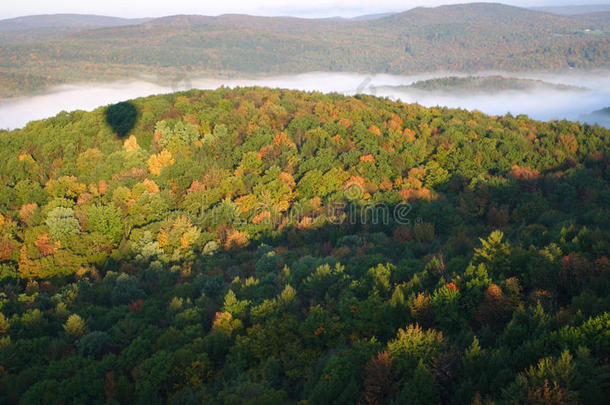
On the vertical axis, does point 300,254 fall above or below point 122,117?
below

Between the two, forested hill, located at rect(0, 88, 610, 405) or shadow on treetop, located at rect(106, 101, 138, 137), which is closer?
forested hill, located at rect(0, 88, 610, 405)

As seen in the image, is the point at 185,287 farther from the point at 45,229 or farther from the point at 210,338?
the point at 45,229

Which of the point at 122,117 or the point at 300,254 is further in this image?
the point at 122,117

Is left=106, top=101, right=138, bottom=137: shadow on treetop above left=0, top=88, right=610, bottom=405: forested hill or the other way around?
above

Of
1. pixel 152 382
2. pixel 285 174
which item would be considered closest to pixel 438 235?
pixel 285 174

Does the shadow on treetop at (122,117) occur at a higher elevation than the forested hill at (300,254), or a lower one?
higher
